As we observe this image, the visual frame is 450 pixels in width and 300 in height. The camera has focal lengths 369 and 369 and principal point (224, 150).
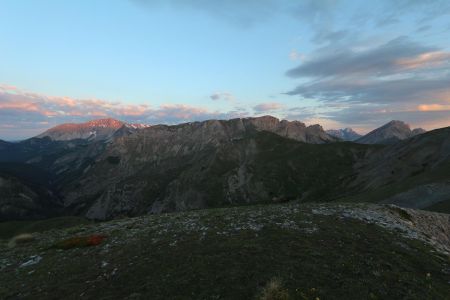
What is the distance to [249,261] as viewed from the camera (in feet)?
64.1

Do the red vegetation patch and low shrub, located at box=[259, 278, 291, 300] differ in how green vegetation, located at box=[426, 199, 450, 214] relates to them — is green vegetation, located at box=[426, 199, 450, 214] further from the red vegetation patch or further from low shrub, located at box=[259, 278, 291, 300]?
the red vegetation patch

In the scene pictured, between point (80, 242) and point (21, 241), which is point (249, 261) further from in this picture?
Answer: point (21, 241)

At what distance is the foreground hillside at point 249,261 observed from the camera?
16.7 metres

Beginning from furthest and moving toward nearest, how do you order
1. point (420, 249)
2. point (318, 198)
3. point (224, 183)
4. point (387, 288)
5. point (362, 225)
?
point (224, 183), point (318, 198), point (362, 225), point (420, 249), point (387, 288)

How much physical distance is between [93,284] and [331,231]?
15.1m

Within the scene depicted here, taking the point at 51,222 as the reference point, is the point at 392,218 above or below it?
above

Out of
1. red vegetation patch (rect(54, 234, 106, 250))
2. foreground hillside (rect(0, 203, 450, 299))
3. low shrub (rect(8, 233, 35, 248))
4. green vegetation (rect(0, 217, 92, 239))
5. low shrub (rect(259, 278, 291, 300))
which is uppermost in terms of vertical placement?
low shrub (rect(259, 278, 291, 300))

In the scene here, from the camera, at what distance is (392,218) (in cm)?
2920

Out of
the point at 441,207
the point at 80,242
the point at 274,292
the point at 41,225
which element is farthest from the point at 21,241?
the point at 41,225

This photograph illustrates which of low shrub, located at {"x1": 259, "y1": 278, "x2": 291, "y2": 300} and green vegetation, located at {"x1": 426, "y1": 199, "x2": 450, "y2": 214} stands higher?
low shrub, located at {"x1": 259, "y1": 278, "x2": 291, "y2": 300}

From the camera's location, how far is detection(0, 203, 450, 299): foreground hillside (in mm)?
16656

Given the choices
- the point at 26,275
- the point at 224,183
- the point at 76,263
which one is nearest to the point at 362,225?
Answer: the point at 76,263

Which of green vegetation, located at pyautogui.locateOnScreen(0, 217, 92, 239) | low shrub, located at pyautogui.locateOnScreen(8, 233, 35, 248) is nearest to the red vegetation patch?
low shrub, located at pyautogui.locateOnScreen(8, 233, 35, 248)

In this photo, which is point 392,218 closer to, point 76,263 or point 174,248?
point 174,248
